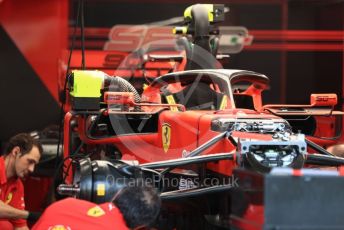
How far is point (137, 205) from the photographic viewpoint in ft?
12.7

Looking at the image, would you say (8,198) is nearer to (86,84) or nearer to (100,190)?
(86,84)

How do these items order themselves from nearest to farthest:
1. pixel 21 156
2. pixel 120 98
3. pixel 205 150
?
pixel 205 150, pixel 120 98, pixel 21 156

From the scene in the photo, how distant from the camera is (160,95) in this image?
589 cm

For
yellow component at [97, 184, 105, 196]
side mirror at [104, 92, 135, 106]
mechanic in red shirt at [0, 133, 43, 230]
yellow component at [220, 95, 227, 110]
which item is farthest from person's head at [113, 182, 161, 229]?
mechanic in red shirt at [0, 133, 43, 230]

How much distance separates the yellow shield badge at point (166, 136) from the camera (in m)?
5.23

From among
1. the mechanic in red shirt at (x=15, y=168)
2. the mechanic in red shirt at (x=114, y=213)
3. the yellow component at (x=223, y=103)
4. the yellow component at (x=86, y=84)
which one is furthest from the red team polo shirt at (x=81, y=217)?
the mechanic in red shirt at (x=15, y=168)

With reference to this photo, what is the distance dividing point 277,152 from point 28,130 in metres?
5.46

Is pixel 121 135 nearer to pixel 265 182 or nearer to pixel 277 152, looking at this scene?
pixel 277 152

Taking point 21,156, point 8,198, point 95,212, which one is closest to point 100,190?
point 95,212

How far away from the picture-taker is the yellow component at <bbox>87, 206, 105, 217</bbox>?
12.8 ft

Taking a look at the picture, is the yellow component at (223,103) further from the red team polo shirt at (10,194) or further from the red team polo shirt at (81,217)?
the red team polo shirt at (10,194)

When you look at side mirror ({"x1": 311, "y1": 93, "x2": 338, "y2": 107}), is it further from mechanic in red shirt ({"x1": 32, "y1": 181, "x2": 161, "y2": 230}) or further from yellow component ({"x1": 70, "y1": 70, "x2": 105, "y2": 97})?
mechanic in red shirt ({"x1": 32, "y1": 181, "x2": 161, "y2": 230})

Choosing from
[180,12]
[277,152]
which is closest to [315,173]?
[277,152]

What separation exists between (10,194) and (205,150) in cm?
181
